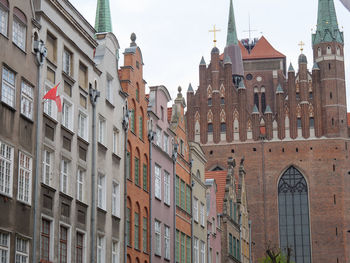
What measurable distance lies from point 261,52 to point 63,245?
180ft

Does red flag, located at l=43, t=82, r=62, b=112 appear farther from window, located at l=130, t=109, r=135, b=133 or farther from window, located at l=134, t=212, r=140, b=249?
window, located at l=134, t=212, r=140, b=249

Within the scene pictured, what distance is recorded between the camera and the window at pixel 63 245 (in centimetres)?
2311

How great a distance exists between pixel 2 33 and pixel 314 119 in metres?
48.2

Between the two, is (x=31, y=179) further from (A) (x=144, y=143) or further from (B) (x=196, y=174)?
(B) (x=196, y=174)

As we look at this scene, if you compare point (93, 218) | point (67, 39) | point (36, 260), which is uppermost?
point (67, 39)

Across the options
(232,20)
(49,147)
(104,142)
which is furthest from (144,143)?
(232,20)

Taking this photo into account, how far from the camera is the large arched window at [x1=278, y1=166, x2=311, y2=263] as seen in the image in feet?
214

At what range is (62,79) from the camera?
24.0 metres

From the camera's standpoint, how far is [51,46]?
23688 mm

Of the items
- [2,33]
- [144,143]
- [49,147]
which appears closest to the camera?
[2,33]

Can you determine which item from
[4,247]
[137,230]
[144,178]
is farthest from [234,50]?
[4,247]

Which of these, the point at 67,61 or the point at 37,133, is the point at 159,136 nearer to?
the point at 67,61

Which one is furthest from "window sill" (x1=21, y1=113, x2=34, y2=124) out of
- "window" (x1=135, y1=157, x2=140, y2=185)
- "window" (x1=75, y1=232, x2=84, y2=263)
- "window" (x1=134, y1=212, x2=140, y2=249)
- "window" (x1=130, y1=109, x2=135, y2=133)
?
"window" (x1=134, y1=212, x2=140, y2=249)

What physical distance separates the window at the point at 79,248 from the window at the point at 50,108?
3604mm
